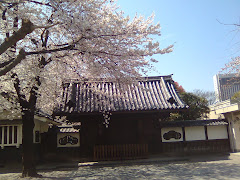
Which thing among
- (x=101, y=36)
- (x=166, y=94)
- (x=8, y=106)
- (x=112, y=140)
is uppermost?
(x=101, y=36)

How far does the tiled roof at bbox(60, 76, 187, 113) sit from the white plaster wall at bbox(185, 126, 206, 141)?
105 inches

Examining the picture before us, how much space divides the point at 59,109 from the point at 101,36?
597 centimetres

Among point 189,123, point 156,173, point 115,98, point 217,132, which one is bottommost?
point 156,173

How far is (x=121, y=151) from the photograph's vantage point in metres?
13.6

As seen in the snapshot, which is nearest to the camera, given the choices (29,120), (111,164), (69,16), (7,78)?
(69,16)

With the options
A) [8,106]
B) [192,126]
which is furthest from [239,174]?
[8,106]

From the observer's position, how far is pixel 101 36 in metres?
8.35

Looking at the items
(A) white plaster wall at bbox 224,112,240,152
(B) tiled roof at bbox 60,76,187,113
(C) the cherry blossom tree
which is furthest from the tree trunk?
(A) white plaster wall at bbox 224,112,240,152

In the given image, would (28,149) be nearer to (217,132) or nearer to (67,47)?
(67,47)

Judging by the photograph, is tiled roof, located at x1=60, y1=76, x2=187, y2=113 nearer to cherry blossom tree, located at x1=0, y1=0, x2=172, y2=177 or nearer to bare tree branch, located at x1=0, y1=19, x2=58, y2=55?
cherry blossom tree, located at x1=0, y1=0, x2=172, y2=177

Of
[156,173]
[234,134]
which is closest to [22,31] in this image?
[156,173]

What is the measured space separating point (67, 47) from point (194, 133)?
11036 mm

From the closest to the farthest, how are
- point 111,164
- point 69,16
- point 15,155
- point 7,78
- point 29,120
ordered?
point 69,16 → point 7,78 → point 29,120 → point 111,164 → point 15,155

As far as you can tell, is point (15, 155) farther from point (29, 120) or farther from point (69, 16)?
point (69, 16)
